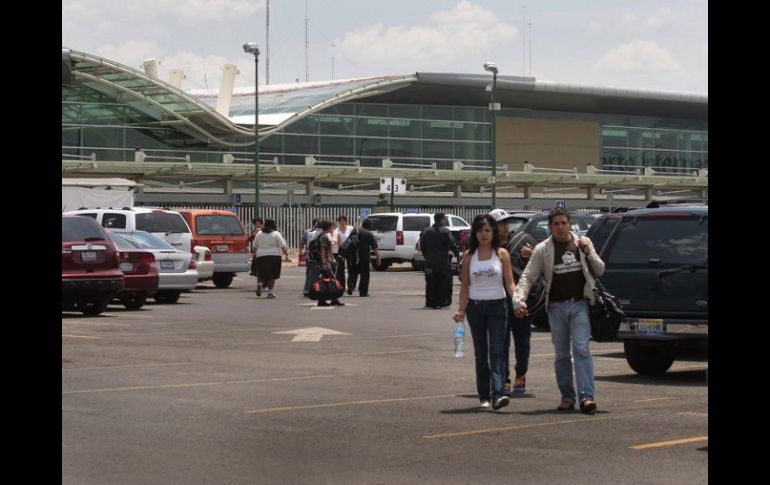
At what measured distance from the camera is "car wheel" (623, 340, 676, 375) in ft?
50.2

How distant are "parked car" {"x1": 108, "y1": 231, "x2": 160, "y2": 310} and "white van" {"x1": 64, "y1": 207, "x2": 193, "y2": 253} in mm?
4658

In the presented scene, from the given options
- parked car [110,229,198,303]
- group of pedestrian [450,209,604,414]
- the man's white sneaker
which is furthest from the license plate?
parked car [110,229,198,303]

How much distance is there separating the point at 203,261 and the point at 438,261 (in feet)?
24.5

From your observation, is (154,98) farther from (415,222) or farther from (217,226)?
(217,226)

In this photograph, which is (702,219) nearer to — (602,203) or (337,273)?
(337,273)

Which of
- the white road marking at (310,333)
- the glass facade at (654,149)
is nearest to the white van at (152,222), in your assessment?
the white road marking at (310,333)

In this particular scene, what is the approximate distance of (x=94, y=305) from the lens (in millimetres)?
23984

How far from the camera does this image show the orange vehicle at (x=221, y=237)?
33875 millimetres

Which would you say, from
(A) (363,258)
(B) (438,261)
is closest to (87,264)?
(B) (438,261)

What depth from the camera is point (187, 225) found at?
32.6 m

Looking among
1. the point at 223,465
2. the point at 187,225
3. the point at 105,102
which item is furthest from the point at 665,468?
the point at 105,102

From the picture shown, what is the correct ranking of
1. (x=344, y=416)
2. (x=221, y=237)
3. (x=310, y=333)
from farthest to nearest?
(x=221, y=237)
(x=310, y=333)
(x=344, y=416)

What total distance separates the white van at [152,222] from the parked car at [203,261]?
517mm
